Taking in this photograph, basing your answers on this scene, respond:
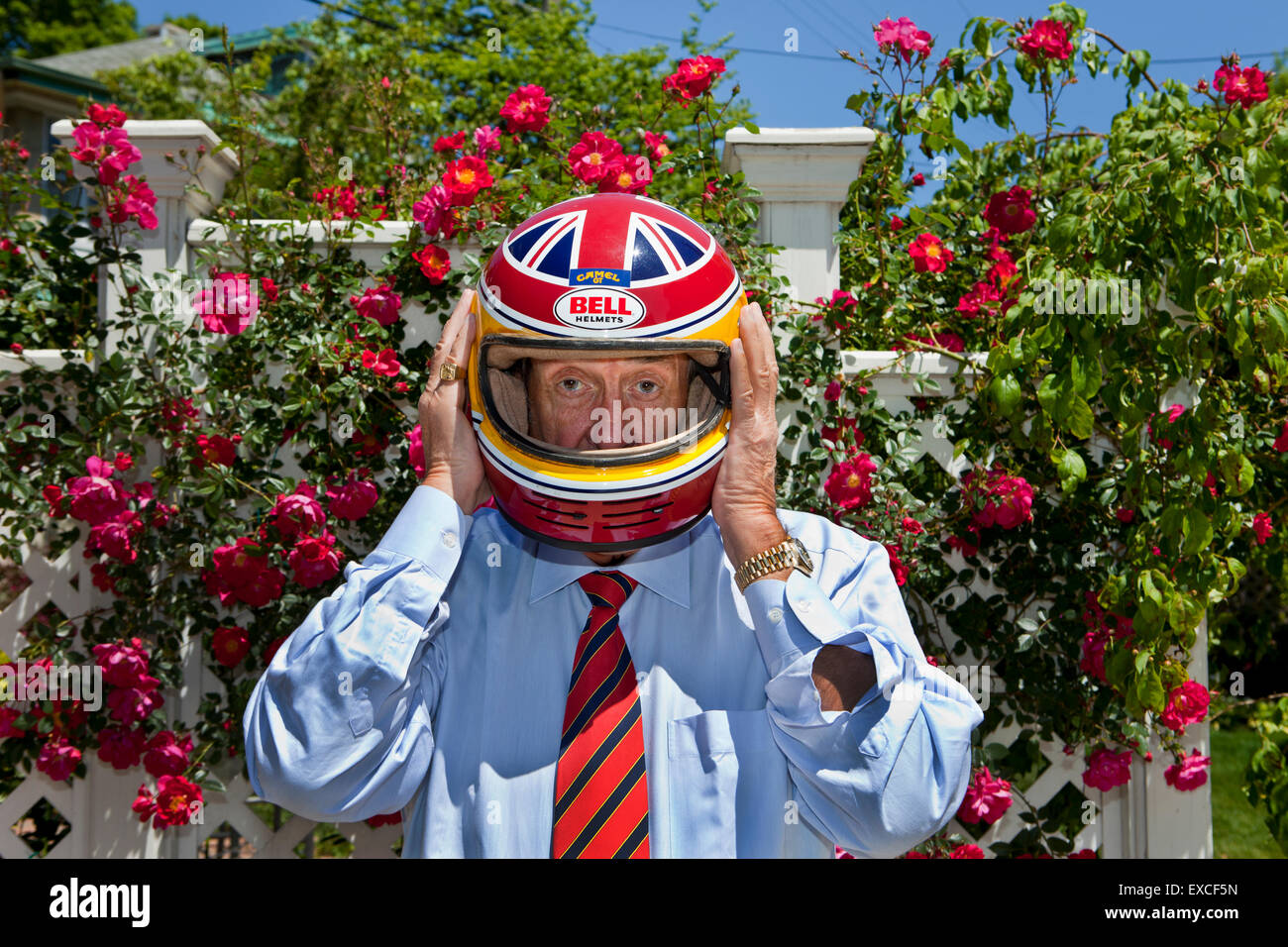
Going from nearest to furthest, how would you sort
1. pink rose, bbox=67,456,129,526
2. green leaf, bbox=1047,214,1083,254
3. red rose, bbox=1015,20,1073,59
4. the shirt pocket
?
1. the shirt pocket
2. green leaf, bbox=1047,214,1083,254
3. pink rose, bbox=67,456,129,526
4. red rose, bbox=1015,20,1073,59

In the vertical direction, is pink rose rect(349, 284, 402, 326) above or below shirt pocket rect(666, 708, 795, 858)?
above

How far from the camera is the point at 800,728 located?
5.75ft

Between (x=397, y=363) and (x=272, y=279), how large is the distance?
493 millimetres

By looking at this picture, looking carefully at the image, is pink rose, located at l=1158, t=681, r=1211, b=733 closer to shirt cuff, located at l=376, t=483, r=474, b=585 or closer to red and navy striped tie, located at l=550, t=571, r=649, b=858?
red and navy striped tie, located at l=550, t=571, r=649, b=858

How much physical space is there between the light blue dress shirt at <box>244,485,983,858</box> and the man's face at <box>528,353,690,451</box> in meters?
0.23

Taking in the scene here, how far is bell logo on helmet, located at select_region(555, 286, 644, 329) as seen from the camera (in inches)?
75.1

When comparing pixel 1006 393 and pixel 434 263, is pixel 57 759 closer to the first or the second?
pixel 434 263

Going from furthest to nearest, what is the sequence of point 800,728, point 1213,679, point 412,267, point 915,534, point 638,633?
1. point 1213,679
2. point 412,267
3. point 915,534
4. point 638,633
5. point 800,728

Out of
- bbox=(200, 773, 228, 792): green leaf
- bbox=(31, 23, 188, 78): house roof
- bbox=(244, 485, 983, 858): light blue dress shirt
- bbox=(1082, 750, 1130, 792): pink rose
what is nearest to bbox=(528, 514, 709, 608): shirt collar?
bbox=(244, 485, 983, 858): light blue dress shirt

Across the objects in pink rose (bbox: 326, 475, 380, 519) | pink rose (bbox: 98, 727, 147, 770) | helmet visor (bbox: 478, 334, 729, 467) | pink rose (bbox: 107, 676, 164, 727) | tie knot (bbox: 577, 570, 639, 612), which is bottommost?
pink rose (bbox: 98, 727, 147, 770)

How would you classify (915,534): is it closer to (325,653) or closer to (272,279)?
(325,653)

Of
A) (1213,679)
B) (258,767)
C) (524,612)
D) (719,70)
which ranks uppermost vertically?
(719,70)

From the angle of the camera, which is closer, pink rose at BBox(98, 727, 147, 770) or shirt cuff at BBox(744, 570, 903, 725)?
shirt cuff at BBox(744, 570, 903, 725)

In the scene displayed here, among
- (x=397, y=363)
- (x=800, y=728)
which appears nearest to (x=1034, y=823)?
(x=800, y=728)
